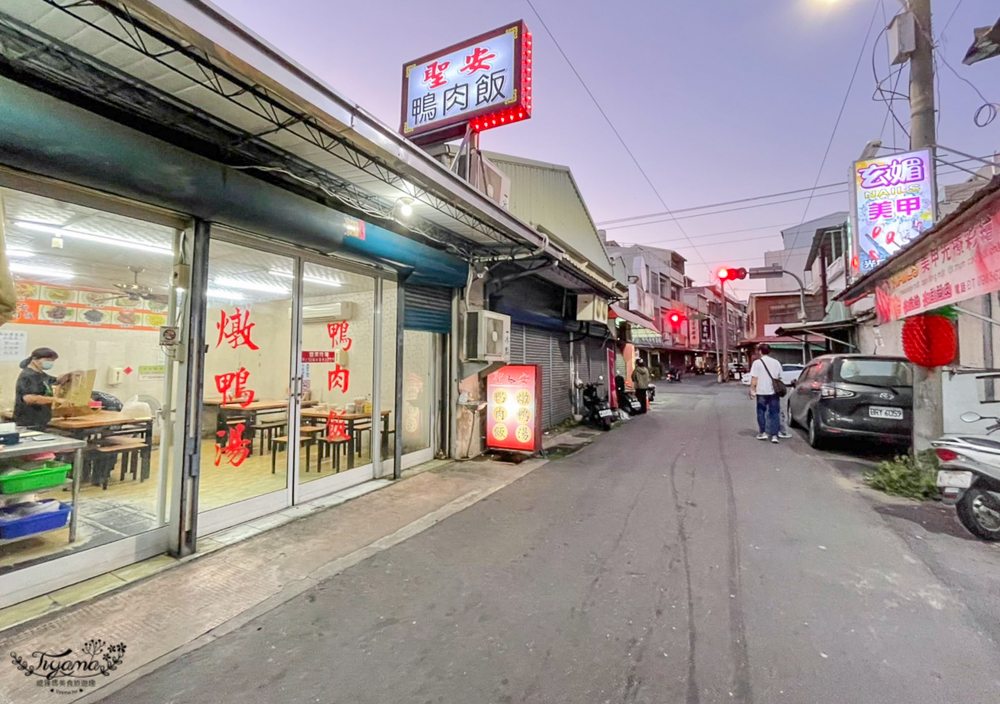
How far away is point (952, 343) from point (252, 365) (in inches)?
319

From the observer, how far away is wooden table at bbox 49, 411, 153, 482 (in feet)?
12.3

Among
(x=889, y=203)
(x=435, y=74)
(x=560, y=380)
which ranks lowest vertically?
(x=560, y=380)

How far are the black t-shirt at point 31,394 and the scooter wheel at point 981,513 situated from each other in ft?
26.3

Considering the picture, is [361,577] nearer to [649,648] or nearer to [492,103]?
[649,648]

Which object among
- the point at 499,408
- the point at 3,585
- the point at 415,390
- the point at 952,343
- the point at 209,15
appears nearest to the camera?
the point at 209,15

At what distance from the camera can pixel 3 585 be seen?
291cm

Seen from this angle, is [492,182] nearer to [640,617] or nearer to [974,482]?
[640,617]

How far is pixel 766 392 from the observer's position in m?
8.73

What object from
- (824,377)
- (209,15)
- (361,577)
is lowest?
(361,577)

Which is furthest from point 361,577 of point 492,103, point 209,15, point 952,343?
point 492,103

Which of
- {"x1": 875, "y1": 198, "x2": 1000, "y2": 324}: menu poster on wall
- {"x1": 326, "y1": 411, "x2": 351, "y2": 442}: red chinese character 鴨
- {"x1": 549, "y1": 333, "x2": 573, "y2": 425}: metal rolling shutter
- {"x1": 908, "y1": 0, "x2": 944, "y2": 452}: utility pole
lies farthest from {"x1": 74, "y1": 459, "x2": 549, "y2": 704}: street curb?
{"x1": 549, "y1": 333, "x2": 573, "y2": 425}: metal rolling shutter

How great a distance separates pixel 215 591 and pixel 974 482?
6353 millimetres

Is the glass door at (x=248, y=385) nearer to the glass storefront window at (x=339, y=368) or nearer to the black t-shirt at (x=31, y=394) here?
the glass storefront window at (x=339, y=368)

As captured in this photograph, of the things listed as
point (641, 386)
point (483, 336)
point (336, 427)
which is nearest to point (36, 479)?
point (336, 427)
